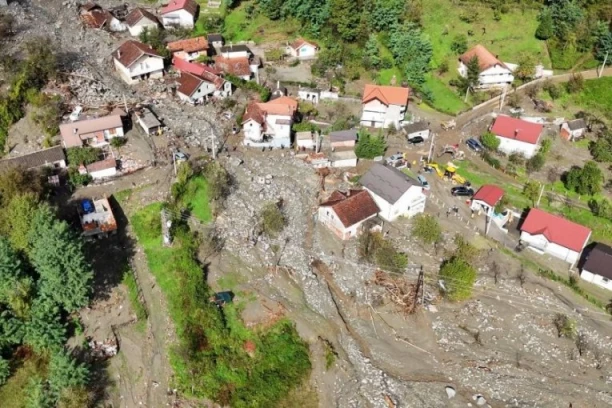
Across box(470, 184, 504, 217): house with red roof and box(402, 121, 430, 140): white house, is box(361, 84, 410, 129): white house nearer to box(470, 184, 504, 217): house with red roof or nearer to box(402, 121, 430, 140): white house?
box(402, 121, 430, 140): white house

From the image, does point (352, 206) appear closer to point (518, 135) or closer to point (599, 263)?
point (599, 263)

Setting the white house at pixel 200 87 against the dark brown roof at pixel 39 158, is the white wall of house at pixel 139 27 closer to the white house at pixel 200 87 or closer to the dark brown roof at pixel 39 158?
the white house at pixel 200 87

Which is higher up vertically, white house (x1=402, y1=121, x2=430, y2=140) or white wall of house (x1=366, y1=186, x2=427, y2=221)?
white house (x1=402, y1=121, x2=430, y2=140)

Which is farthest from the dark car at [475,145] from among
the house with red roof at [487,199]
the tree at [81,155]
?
the tree at [81,155]

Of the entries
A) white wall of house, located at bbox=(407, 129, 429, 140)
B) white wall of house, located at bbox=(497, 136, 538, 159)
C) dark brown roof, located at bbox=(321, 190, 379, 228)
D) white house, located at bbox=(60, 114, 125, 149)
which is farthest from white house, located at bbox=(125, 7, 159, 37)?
white wall of house, located at bbox=(497, 136, 538, 159)

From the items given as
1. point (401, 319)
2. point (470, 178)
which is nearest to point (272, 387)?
point (401, 319)

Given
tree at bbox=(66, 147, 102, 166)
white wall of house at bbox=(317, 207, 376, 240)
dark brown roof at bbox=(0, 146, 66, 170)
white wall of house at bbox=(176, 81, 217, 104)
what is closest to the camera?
white wall of house at bbox=(317, 207, 376, 240)

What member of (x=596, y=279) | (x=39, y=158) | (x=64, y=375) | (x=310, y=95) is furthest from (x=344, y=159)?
(x=64, y=375)

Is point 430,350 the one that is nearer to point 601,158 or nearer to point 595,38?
point 601,158
